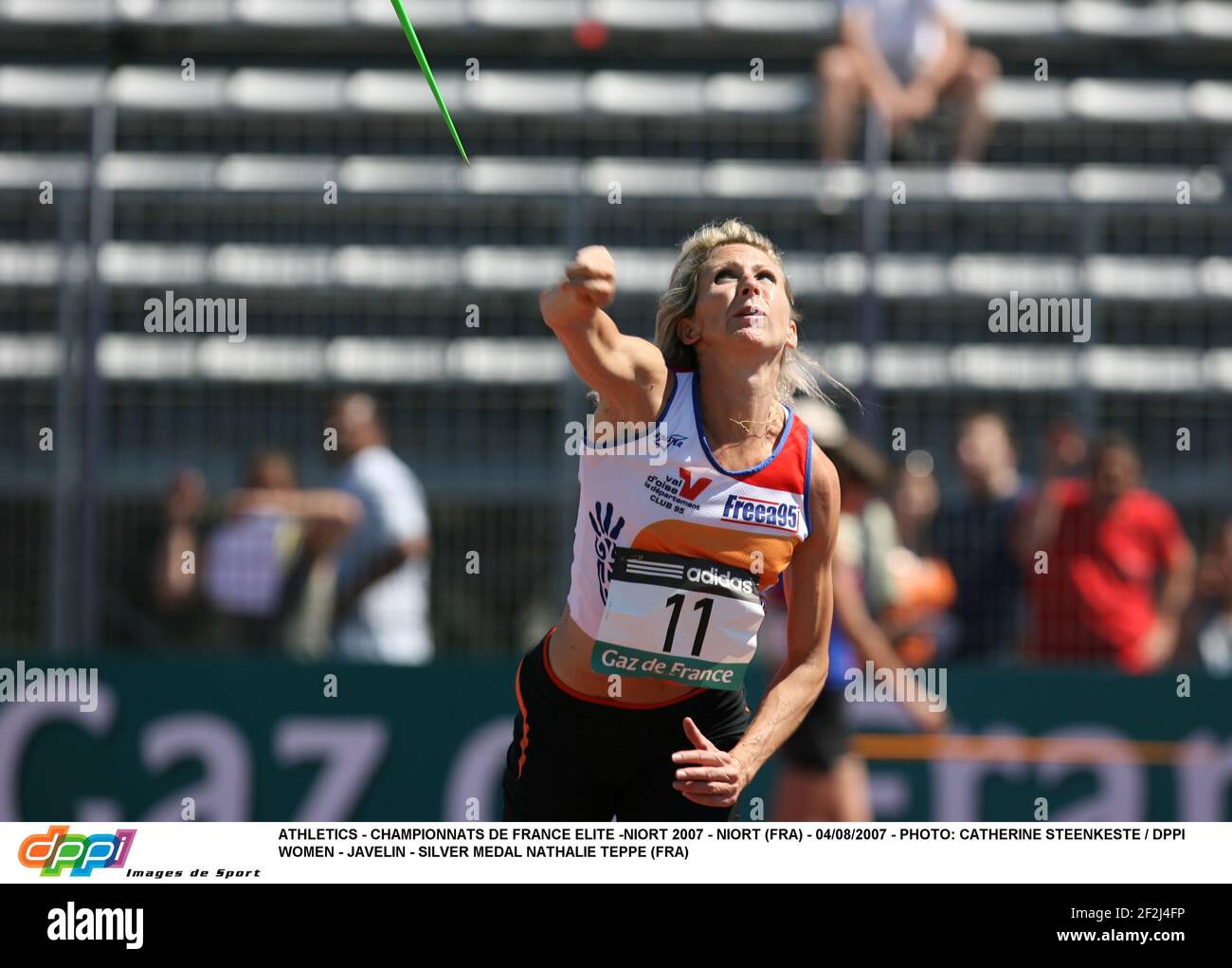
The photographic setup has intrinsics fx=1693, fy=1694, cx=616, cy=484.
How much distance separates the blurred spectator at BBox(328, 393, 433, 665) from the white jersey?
11.5 feet

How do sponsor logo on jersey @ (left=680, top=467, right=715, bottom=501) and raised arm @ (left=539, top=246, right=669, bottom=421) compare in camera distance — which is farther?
sponsor logo on jersey @ (left=680, top=467, right=715, bottom=501)

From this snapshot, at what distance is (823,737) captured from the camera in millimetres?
6816

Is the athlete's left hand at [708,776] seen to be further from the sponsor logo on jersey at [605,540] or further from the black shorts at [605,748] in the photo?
the sponsor logo on jersey at [605,540]

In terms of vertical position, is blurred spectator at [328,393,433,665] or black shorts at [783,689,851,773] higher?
blurred spectator at [328,393,433,665]

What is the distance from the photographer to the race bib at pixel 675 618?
13.3 ft

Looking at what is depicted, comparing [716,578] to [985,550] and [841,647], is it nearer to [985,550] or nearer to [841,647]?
[841,647]

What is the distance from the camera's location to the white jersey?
401cm

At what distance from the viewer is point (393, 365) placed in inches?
310

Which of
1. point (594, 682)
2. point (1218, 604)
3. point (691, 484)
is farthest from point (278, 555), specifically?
point (1218, 604)

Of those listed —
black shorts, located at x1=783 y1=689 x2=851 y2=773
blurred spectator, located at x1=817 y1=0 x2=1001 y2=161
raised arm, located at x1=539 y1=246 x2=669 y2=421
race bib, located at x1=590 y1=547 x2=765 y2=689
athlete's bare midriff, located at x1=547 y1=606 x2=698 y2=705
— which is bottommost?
black shorts, located at x1=783 y1=689 x2=851 y2=773

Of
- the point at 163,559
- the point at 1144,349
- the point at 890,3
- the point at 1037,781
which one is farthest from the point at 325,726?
the point at 890,3

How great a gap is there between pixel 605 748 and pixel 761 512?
0.75 metres

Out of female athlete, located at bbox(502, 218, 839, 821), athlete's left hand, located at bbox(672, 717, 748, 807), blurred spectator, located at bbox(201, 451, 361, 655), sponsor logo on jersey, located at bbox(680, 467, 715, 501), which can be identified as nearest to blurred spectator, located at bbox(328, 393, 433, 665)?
blurred spectator, located at bbox(201, 451, 361, 655)

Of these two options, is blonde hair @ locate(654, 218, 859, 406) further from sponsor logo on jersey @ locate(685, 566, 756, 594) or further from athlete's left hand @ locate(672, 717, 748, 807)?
athlete's left hand @ locate(672, 717, 748, 807)
